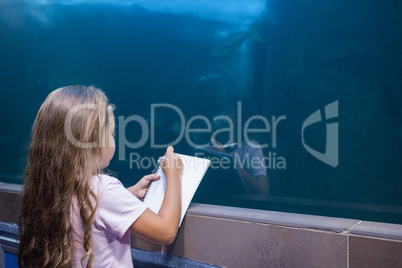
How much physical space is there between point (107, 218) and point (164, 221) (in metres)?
0.19

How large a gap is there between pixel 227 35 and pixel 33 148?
1215 cm

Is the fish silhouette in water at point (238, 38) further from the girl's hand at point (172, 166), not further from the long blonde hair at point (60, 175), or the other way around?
the long blonde hair at point (60, 175)

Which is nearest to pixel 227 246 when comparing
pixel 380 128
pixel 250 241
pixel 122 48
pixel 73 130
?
pixel 250 241

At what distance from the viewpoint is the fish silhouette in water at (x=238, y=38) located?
38.8 feet

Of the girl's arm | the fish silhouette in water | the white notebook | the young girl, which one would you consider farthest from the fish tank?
the young girl

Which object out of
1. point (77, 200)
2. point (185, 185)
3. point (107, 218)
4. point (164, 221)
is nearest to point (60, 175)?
point (77, 200)

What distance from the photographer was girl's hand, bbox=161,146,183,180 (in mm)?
1391

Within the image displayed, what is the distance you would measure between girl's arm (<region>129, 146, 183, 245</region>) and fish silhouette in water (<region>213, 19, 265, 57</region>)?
11.1 meters

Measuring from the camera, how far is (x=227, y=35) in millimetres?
12750

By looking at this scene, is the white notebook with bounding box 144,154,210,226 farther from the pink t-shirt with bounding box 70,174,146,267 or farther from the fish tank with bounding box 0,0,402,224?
the fish tank with bounding box 0,0,402,224

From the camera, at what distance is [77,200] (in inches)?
45.3

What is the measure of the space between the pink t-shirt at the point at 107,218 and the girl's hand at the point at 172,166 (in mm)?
241

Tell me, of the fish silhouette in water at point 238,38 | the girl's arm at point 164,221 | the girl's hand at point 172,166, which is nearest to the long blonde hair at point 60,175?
the girl's arm at point 164,221
